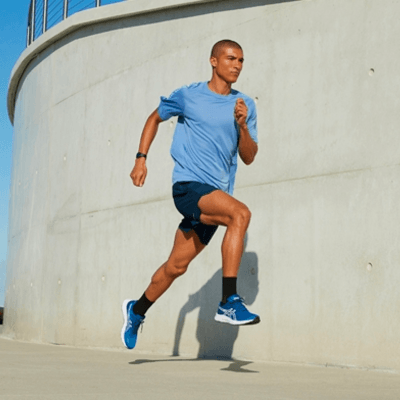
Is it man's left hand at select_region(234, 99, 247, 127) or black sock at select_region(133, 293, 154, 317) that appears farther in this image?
black sock at select_region(133, 293, 154, 317)

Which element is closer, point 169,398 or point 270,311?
point 169,398

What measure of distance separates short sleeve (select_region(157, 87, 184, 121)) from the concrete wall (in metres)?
1.49

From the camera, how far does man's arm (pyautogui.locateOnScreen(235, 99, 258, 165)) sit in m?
5.27

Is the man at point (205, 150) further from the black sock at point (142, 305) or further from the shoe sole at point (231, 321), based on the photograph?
the shoe sole at point (231, 321)

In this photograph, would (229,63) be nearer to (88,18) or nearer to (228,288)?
(228,288)

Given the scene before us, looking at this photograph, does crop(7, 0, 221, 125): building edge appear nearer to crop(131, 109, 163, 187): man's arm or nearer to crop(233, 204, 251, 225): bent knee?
crop(131, 109, 163, 187): man's arm

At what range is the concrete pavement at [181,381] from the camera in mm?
3914

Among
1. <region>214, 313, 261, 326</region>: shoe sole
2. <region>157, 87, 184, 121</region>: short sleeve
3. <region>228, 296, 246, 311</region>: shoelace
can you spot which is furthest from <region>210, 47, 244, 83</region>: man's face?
<region>214, 313, 261, 326</region>: shoe sole

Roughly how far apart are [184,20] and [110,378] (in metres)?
4.95

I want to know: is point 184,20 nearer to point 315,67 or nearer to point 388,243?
point 315,67

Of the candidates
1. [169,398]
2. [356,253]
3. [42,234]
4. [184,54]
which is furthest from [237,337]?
[42,234]

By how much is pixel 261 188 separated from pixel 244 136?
5.98ft

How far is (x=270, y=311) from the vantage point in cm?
700

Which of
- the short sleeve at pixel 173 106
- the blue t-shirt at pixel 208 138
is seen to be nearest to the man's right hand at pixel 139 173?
the blue t-shirt at pixel 208 138
